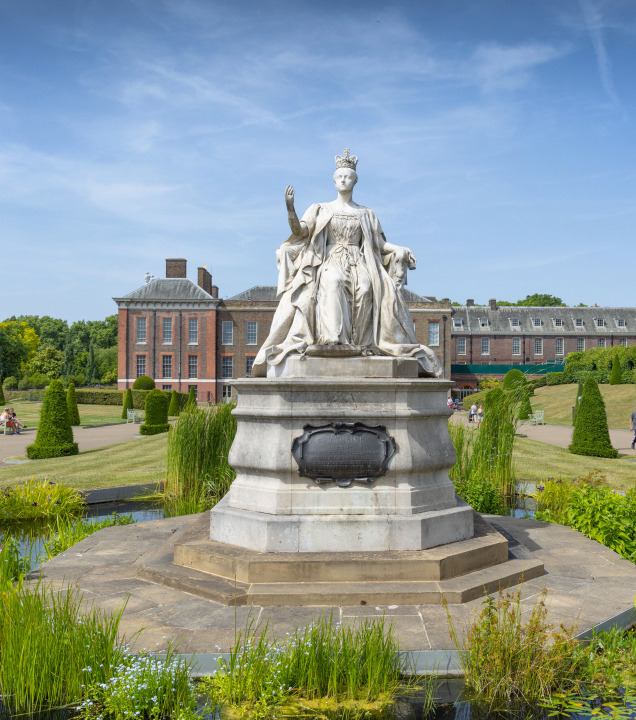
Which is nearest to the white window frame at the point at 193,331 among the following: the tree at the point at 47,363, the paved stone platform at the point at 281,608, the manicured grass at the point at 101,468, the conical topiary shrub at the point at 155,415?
the conical topiary shrub at the point at 155,415

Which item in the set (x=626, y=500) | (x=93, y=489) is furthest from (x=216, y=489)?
(x=626, y=500)

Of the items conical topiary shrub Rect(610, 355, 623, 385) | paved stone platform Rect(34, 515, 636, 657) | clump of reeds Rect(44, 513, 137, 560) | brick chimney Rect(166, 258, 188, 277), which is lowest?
clump of reeds Rect(44, 513, 137, 560)

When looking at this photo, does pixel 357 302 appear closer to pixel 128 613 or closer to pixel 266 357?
pixel 266 357

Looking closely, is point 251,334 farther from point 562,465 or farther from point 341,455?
point 341,455

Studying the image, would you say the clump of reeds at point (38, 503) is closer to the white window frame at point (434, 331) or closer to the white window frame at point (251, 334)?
the white window frame at point (251, 334)

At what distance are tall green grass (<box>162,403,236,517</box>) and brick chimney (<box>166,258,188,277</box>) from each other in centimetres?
4502

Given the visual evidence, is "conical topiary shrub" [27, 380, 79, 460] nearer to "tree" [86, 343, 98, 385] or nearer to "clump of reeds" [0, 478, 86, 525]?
"clump of reeds" [0, 478, 86, 525]

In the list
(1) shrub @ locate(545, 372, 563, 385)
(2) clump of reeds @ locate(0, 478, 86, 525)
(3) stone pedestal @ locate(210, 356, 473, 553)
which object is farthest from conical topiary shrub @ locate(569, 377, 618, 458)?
(1) shrub @ locate(545, 372, 563, 385)

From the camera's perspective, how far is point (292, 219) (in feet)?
19.1

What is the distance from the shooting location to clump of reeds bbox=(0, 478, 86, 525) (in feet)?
25.9

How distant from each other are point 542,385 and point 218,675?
5240cm

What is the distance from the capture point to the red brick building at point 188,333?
50812 millimetres

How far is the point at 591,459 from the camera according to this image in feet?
51.3

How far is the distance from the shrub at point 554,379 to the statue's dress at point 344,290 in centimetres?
4794
